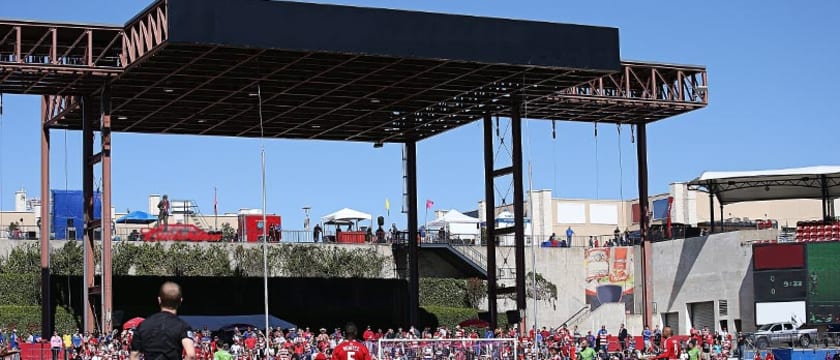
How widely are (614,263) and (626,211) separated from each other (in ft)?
140

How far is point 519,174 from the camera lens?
53062 millimetres

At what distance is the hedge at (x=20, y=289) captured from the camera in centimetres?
5803

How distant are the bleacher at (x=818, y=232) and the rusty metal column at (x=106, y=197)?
29.3 metres

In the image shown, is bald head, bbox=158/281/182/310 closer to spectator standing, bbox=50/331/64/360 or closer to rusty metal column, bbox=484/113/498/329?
spectator standing, bbox=50/331/64/360

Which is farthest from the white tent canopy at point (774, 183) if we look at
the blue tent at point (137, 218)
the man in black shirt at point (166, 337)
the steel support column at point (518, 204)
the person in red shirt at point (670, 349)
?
the man in black shirt at point (166, 337)

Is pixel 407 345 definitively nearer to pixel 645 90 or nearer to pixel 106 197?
pixel 106 197

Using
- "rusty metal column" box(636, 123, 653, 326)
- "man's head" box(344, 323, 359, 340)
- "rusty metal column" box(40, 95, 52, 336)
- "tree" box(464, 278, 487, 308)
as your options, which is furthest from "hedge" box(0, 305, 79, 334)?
"man's head" box(344, 323, 359, 340)

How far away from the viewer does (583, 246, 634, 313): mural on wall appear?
227ft

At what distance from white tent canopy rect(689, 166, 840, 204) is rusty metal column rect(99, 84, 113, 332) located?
30021mm

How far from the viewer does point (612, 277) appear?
228 ft

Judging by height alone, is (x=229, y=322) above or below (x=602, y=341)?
above

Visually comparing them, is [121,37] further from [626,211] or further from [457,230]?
[626,211]

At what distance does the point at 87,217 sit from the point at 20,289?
31.3 feet

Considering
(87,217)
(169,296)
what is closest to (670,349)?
(169,296)
